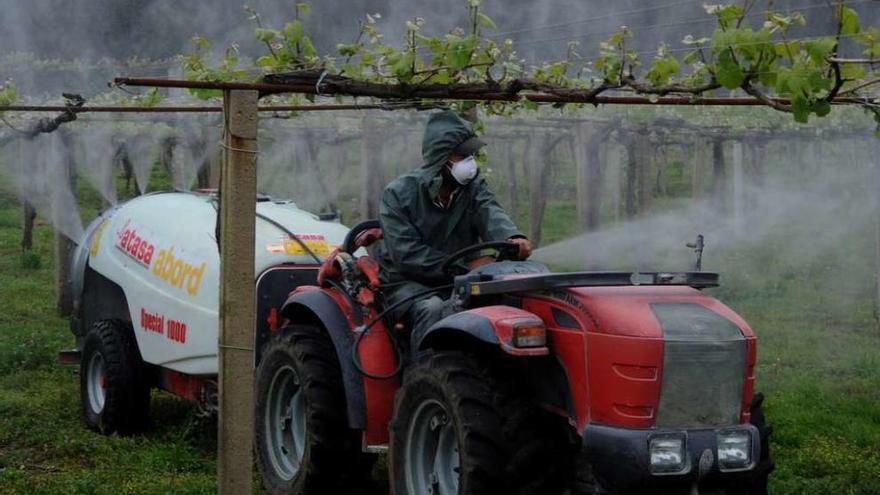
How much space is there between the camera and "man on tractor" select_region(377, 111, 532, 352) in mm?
6602

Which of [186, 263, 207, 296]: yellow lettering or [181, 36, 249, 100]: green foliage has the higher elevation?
[181, 36, 249, 100]: green foliage

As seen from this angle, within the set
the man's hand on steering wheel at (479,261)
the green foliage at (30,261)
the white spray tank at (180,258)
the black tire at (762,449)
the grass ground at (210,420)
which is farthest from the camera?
the green foliage at (30,261)

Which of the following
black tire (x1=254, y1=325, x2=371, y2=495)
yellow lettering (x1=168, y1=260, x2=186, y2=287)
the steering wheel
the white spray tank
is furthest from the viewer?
yellow lettering (x1=168, y1=260, x2=186, y2=287)

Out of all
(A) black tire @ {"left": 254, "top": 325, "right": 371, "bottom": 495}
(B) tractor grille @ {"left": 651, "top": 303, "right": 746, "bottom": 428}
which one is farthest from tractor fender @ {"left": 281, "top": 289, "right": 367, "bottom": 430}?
(B) tractor grille @ {"left": 651, "top": 303, "right": 746, "bottom": 428}

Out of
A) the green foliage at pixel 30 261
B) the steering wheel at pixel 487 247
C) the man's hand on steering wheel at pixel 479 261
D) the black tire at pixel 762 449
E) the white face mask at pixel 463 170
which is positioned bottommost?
the green foliage at pixel 30 261

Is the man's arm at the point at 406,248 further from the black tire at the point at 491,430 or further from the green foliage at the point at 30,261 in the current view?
the green foliage at the point at 30,261

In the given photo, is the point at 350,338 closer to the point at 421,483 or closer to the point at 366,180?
the point at 421,483

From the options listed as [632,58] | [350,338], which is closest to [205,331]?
[350,338]

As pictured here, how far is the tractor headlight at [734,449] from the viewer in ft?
17.6

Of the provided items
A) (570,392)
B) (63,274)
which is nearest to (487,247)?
(570,392)

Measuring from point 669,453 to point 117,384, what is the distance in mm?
4849

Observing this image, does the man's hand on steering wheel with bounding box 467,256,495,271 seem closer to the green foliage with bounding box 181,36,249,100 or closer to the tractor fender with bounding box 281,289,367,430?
the tractor fender with bounding box 281,289,367,430

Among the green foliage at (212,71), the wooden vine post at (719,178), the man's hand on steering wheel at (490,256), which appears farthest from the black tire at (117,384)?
the wooden vine post at (719,178)

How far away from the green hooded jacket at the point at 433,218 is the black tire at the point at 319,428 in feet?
1.94
